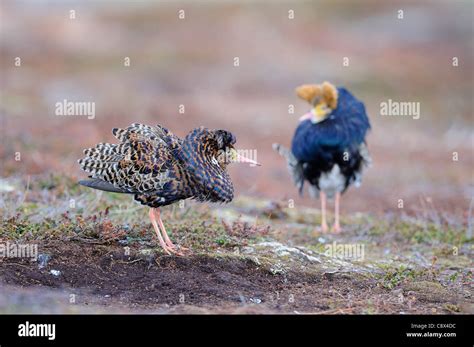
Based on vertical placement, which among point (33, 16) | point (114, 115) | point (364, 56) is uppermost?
point (33, 16)

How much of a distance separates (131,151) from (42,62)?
22248 millimetres

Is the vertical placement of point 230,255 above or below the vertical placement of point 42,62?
below

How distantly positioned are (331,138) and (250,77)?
61.8 feet

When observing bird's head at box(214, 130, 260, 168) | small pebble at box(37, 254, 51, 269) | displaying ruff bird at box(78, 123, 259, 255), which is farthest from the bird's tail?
small pebble at box(37, 254, 51, 269)

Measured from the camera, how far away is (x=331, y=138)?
11.5 metres

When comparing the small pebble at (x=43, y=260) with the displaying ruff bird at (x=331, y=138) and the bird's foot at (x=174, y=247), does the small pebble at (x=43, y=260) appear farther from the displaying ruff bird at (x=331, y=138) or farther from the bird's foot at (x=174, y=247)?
the displaying ruff bird at (x=331, y=138)

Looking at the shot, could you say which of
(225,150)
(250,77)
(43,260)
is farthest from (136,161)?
(250,77)

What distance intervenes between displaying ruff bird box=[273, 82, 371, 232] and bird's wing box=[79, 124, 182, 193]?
4167mm

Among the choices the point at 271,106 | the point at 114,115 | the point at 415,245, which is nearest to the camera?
the point at 415,245

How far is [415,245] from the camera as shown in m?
10.4

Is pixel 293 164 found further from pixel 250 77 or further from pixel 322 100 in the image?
pixel 250 77

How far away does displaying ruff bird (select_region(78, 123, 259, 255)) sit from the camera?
7.52 m
